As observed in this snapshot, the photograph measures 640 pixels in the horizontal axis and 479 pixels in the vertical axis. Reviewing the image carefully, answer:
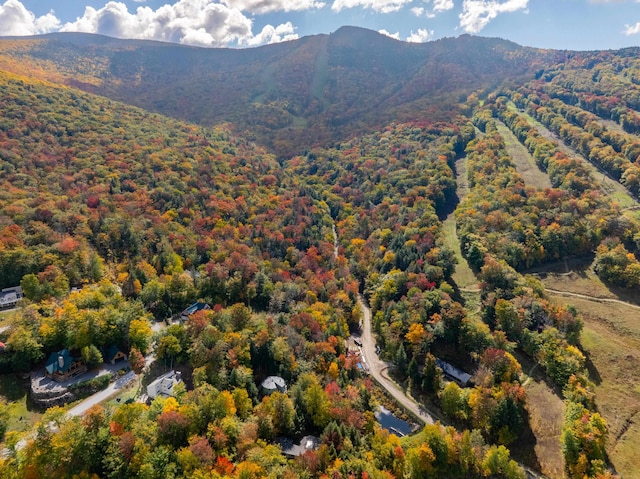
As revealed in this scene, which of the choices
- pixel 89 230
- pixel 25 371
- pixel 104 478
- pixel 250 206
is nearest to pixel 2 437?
pixel 25 371

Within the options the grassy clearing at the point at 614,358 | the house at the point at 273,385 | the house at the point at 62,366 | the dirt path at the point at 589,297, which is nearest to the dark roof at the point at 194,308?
the house at the point at 62,366

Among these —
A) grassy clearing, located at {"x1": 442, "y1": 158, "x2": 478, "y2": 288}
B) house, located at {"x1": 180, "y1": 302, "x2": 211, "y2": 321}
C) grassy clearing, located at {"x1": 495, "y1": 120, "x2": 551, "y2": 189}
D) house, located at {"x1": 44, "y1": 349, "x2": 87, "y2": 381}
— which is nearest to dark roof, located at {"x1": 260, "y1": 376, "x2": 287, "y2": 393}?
house, located at {"x1": 180, "y1": 302, "x2": 211, "y2": 321}

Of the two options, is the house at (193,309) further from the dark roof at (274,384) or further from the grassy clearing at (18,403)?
the grassy clearing at (18,403)

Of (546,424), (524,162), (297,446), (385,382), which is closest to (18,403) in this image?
(297,446)

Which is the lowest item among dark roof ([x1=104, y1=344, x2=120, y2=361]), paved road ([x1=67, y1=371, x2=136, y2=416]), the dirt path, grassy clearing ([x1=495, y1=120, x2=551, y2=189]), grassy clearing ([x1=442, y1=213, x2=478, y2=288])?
the dirt path

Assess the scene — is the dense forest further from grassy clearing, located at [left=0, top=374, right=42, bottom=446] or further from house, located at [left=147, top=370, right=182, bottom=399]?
house, located at [left=147, top=370, right=182, bottom=399]
